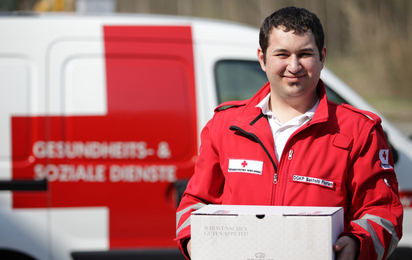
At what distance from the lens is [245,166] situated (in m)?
1.69

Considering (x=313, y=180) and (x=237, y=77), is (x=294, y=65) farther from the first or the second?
(x=237, y=77)

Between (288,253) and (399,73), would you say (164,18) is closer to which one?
(288,253)

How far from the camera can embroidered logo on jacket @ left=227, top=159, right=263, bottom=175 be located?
1674 mm

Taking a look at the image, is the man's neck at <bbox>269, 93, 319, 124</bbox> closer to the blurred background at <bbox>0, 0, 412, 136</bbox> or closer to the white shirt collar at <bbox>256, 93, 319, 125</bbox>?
the white shirt collar at <bbox>256, 93, 319, 125</bbox>

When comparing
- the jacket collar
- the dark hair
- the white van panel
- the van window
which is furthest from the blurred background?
the dark hair

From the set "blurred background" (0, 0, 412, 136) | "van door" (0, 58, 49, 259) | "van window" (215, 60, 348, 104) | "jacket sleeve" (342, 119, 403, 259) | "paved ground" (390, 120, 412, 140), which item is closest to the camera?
"jacket sleeve" (342, 119, 403, 259)

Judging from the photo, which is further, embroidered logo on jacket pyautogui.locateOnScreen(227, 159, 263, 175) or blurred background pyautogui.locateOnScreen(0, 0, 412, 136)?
blurred background pyautogui.locateOnScreen(0, 0, 412, 136)

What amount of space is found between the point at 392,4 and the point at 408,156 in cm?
1353

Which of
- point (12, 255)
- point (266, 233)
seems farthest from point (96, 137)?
point (266, 233)

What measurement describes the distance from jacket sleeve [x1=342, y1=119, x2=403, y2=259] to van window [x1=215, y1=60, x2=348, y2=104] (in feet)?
5.47

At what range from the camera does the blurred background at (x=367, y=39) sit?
46.7 feet

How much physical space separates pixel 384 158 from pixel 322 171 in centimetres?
21

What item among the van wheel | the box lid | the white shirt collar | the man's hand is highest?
the white shirt collar

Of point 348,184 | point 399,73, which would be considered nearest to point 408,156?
point 348,184
